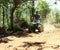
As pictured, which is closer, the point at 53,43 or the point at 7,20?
the point at 53,43

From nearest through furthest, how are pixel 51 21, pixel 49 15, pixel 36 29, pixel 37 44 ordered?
pixel 37 44 < pixel 36 29 < pixel 51 21 < pixel 49 15

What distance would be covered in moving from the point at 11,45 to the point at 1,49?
70 cm

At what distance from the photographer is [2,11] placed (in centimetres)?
1814

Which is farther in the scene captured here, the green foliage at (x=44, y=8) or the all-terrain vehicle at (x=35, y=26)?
the green foliage at (x=44, y=8)

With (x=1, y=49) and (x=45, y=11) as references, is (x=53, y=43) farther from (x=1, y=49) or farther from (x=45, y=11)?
(x=45, y=11)

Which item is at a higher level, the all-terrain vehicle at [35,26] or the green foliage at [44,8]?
the green foliage at [44,8]

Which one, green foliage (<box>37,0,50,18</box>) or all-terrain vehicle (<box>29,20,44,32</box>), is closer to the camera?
all-terrain vehicle (<box>29,20,44,32</box>)

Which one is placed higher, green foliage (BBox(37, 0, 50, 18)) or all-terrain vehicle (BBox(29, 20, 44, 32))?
green foliage (BBox(37, 0, 50, 18))

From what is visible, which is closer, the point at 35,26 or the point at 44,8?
the point at 35,26

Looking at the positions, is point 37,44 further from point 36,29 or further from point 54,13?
point 54,13

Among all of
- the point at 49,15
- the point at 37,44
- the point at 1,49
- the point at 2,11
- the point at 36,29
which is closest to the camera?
the point at 1,49

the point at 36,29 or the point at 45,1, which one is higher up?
the point at 45,1

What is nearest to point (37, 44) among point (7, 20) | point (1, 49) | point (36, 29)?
point (1, 49)

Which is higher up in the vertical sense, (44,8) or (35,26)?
(44,8)
